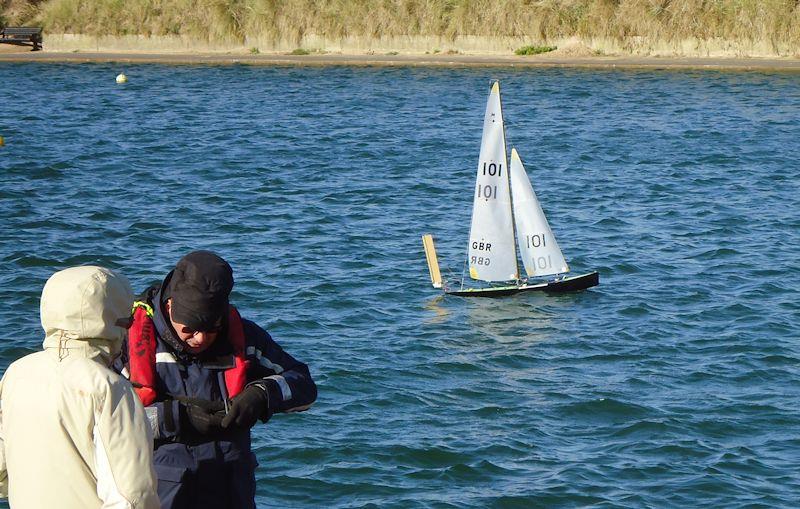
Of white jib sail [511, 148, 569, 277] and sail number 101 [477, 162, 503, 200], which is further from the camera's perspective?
white jib sail [511, 148, 569, 277]

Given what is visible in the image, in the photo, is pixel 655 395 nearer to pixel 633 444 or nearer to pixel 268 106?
pixel 633 444

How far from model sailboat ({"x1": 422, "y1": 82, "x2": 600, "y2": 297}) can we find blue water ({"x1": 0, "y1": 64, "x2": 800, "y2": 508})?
57 cm

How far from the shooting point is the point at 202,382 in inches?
198

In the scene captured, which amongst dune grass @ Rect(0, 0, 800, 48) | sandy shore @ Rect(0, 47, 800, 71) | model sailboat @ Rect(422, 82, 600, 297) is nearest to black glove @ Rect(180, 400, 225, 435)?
model sailboat @ Rect(422, 82, 600, 297)

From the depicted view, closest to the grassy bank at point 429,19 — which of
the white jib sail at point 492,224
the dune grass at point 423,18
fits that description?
the dune grass at point 423,18

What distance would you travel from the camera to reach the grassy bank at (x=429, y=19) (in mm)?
48031

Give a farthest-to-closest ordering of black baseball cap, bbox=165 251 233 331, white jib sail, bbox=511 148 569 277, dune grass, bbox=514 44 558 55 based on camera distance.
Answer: dune grass, bbox=514 44 558 55 → white jib sail, bbox=511 148 569 277 → black baseball cap, bbox=165 251 233 331

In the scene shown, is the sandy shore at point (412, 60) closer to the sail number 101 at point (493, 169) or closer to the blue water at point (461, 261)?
the blue water at point (461, 261)

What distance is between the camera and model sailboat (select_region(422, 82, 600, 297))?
59.0ft

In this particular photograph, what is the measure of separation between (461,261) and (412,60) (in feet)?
99.5

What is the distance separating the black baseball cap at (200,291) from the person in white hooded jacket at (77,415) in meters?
0.36

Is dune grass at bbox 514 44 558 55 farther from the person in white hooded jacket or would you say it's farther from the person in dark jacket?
the person in white hooded jacket

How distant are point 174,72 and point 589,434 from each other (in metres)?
40.9

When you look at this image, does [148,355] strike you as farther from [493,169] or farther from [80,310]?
[493,169]
